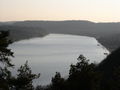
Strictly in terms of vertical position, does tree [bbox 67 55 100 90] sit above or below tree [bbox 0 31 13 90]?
below

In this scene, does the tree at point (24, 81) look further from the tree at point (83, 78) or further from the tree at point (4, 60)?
the tree at point (83, 78)

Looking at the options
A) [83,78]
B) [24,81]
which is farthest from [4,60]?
[83,78]

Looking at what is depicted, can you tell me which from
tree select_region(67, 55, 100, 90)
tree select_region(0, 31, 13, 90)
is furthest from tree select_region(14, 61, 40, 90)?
tree select_region(67, 55, 100, 90)

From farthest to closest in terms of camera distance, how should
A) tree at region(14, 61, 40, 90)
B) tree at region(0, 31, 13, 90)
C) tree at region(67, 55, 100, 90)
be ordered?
tree at region(67, 55, 100, 90) < tree at region(14, 61, 40, 90) < tree at region(0, 31, 13, 90)

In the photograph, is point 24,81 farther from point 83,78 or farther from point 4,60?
point 83,78

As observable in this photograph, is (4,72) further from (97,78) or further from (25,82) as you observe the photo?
(97,78)

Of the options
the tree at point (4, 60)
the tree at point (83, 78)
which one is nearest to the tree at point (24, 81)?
the tree at point (4, 60)

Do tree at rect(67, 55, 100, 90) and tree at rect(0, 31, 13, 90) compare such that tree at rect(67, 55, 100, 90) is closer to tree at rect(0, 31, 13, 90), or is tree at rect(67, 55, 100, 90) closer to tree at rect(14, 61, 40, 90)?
tree at rect(14, 61, 40, 90)

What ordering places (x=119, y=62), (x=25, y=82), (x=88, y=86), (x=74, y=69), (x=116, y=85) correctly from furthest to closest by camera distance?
(x=119, y=62) → (x=116, y=85) → (x=74, y=69) → (x=88, y=86) → (x=25, y=82)

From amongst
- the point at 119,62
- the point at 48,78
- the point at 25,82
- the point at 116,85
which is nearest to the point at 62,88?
the point at 25,82

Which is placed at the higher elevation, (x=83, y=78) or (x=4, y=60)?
(x=4, y=60)

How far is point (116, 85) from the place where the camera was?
20.9 metres

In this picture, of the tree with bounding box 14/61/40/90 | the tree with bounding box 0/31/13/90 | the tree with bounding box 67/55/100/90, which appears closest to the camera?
the tree with bounding box 0/31/13/90

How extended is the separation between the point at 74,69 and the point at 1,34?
5.65 meters
